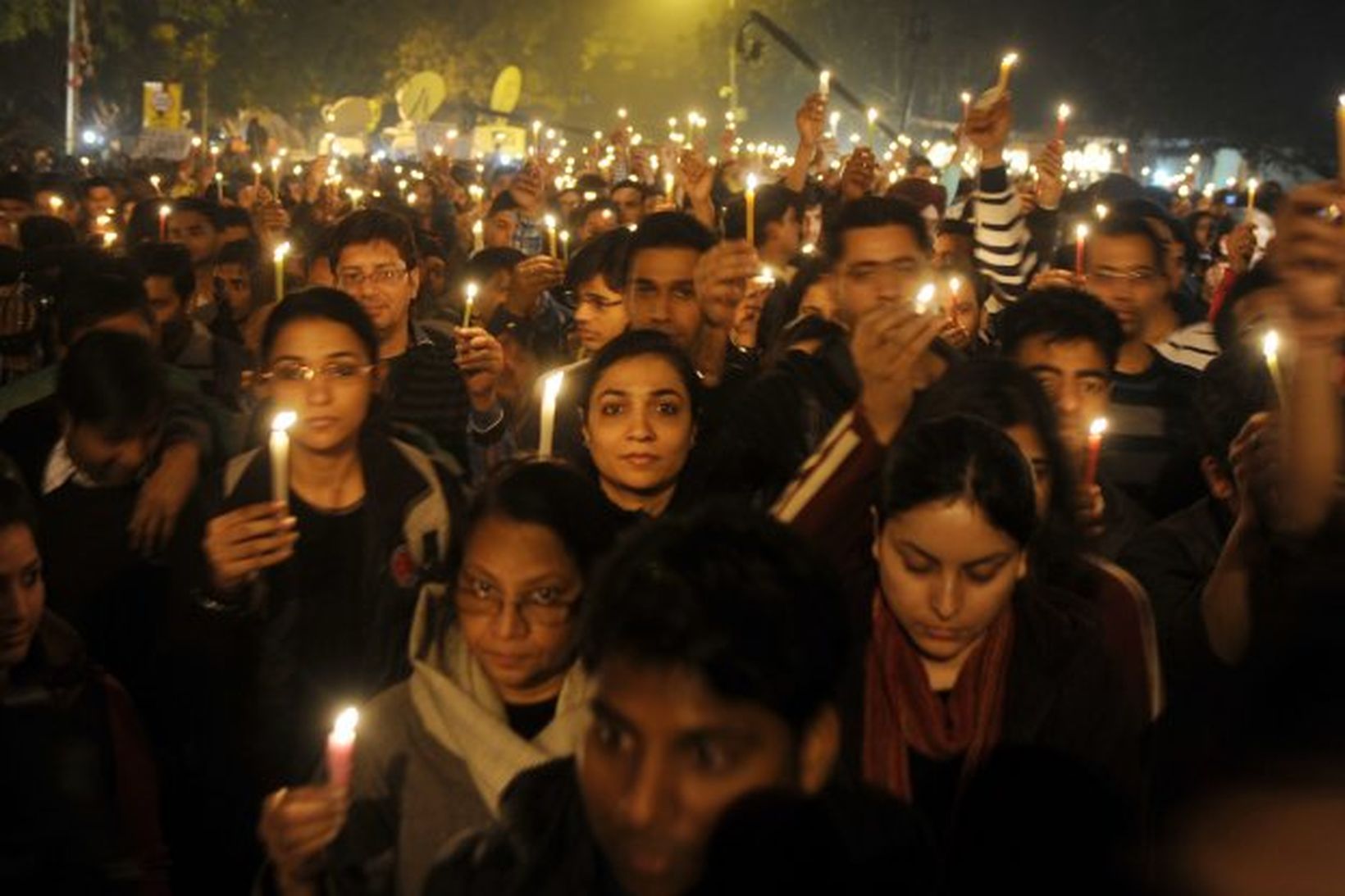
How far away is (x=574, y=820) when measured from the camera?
7.09ft

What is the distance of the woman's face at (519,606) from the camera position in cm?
297

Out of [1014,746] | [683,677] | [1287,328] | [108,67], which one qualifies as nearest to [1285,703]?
[1014,746]

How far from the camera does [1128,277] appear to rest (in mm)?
5809

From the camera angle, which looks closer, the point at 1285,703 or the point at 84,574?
the point at 1285,703

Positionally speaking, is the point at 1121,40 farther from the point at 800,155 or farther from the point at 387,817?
the point at 387,817

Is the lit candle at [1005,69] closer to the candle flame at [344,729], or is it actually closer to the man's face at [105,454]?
the man's face at [105,454]

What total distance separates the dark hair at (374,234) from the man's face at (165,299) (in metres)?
0.86

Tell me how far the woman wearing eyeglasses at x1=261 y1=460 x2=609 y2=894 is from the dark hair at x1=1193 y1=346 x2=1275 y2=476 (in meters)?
1.87

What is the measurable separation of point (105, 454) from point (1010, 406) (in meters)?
2.36

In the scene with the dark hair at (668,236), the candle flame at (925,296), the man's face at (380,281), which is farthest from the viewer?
the man's face at (380,281)

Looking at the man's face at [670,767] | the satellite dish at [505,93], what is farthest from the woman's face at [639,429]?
the satellite dish at [505,93]

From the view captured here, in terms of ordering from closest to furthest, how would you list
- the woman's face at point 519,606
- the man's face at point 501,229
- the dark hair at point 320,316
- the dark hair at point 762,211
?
the woman's face at point 519,606, the dark hair at point 320,316, the dark hair at point 762,211, the man's face at point 501,229

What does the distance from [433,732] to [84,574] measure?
1648mm

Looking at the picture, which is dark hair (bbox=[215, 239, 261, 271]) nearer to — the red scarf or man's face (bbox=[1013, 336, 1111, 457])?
man's face (bbox=[1013, 336, 1111, 457])
